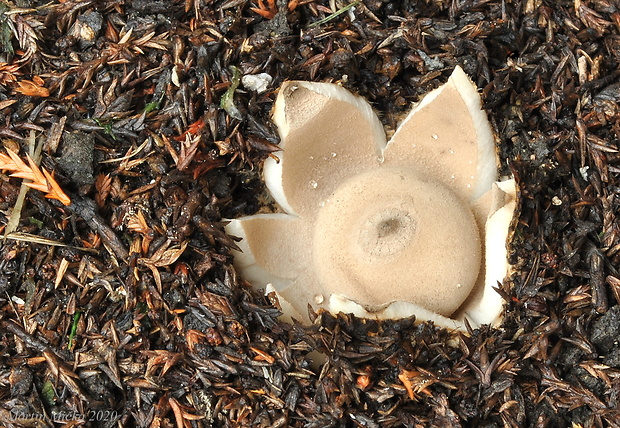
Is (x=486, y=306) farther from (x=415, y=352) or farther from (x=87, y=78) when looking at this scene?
(x=87, y=78)

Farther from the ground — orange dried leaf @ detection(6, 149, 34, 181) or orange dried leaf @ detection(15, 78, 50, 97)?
orange dried leaf @ detection(15, 78, 50, 97)

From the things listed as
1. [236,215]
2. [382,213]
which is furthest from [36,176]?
[382,213]

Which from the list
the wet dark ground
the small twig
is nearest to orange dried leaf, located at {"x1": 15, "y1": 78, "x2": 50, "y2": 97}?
the wet dark ground

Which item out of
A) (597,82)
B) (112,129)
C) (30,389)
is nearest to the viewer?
(30,389)

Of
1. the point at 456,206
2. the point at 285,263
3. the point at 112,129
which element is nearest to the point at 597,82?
the point at 456,206

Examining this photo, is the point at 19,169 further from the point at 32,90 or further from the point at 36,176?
the point at 32,90

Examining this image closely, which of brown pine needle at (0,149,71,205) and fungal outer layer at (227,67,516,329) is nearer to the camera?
brown pine needle at (0,149,71,205)

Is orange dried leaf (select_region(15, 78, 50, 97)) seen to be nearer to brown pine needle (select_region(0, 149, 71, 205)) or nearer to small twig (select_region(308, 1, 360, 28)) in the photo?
brown pine needle (select_region(0, 149, 71, 205))

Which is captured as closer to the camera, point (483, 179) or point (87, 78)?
point (87, 78)
